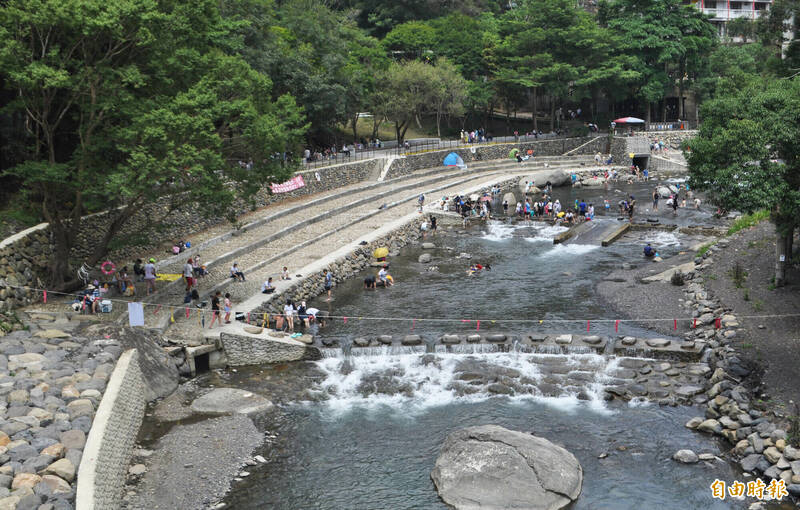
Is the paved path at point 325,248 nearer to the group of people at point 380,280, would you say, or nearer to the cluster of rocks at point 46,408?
the group of people at point 380,280

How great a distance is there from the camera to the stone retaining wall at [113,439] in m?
16.1

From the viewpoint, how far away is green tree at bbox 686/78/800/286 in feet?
71.8

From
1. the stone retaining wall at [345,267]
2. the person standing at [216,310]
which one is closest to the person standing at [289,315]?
the stone retaining wall at [345,267]

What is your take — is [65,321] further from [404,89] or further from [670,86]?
[670,86]

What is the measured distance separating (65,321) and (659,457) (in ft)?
64.2

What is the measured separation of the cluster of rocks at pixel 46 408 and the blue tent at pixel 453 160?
47.0 metres

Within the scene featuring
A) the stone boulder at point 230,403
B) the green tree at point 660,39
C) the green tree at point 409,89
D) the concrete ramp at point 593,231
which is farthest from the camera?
the green tree at point 660,39

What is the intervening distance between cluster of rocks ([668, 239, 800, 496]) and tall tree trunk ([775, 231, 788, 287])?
2.47 metres

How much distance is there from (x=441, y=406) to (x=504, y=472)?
5059mm

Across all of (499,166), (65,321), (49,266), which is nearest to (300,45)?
(499,166)

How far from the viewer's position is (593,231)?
44906 millimetres

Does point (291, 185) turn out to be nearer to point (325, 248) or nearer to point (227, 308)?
Answer: point (325, 248)

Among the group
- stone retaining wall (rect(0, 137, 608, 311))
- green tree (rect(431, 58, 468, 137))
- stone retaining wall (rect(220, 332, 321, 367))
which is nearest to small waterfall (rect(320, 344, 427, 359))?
stone retaining wall (rect(220, 332, 321, 367))

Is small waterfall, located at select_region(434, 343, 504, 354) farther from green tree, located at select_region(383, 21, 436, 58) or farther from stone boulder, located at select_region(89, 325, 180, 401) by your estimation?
green tree, located at select_region(383, 21, 436, 58)
